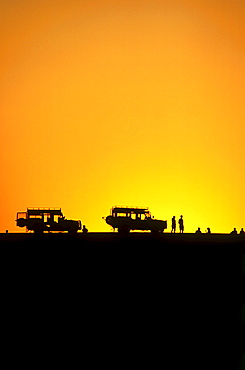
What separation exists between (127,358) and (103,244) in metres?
5.14

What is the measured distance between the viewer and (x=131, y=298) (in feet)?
87.7

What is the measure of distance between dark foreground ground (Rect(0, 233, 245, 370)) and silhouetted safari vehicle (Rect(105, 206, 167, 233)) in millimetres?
30475

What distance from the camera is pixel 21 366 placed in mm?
22594

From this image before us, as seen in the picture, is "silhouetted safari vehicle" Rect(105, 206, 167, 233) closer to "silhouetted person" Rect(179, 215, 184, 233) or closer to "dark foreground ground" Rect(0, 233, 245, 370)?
"silhouetted person" Rect(179, 215, 184, 233)

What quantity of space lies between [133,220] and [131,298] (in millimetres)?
34134

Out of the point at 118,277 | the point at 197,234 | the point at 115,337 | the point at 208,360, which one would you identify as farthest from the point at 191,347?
the point at 197,234

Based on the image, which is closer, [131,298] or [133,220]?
[131,298]

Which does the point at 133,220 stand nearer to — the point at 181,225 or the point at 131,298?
the point at 181,225

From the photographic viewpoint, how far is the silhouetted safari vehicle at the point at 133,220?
197ft

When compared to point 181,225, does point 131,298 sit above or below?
below

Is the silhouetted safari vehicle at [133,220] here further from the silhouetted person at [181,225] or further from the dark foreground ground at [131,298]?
the dark foreground ground at [131,298]

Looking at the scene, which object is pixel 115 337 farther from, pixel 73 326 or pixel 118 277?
pixel 118 277

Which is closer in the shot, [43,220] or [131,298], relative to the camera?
[131,298]

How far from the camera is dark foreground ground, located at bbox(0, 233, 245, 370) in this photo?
24.2 m
